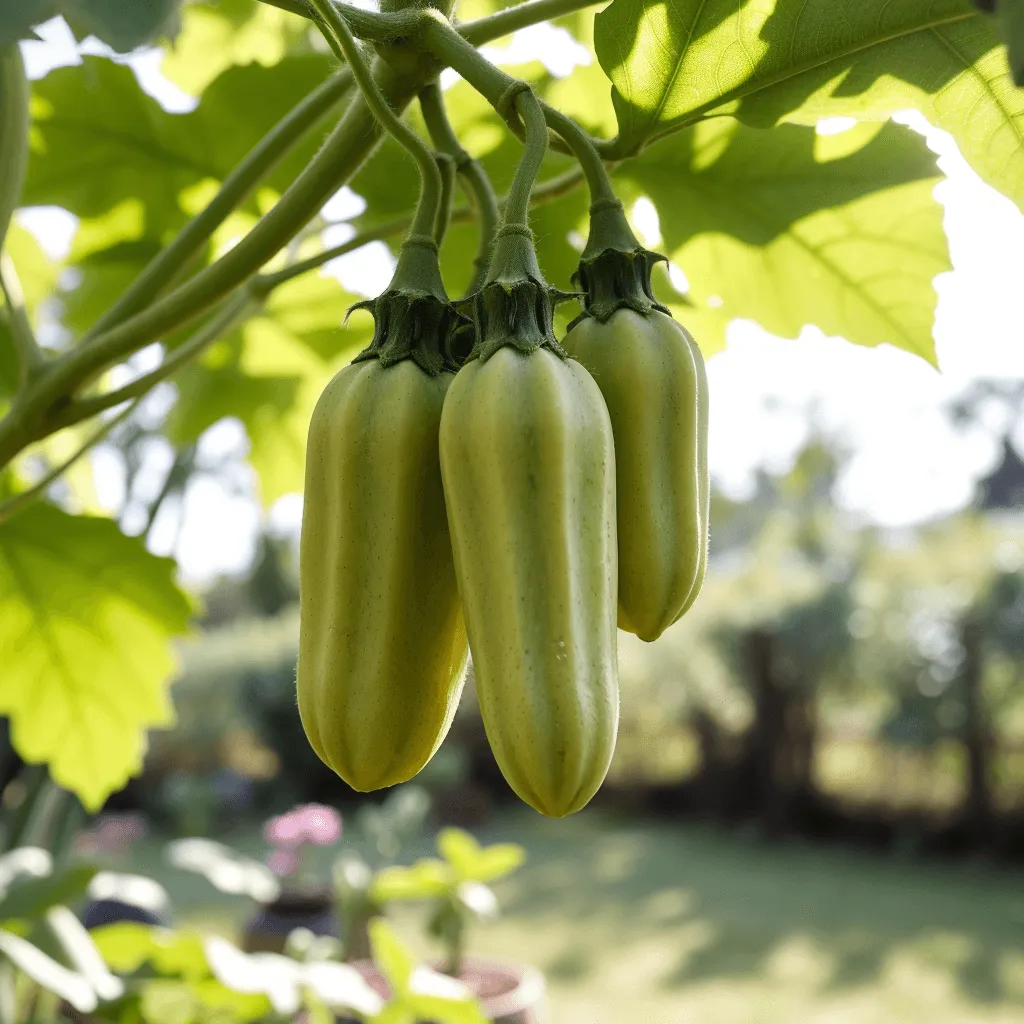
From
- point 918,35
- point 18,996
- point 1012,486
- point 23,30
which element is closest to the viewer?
point 23,30

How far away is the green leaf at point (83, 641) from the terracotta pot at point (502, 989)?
65cm

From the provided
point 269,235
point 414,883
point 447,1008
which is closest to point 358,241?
point 269,235

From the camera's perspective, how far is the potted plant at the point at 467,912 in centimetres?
126

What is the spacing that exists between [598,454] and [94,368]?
0.67ft

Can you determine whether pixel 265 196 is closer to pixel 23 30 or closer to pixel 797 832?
pixel 23 30

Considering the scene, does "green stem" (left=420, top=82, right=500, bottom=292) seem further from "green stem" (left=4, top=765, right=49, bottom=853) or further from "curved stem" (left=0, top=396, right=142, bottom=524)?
"green stem" (left=4, top=765, right=49, bottom=853)

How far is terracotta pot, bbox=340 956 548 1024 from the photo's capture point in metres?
1.22

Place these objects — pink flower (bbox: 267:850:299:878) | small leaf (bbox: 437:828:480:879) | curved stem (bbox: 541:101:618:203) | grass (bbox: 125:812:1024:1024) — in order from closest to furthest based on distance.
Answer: curved stem (bbox: 541:101:618:203) < small leaf (bbox: 437:828:480:879) < pink flower (bbox: 267:850:299:878) < grass (bbox: 125:812:1024:1024)

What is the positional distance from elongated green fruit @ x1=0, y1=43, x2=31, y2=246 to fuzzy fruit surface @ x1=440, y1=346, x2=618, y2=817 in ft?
0.82

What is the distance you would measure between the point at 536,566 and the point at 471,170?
0.17 meters

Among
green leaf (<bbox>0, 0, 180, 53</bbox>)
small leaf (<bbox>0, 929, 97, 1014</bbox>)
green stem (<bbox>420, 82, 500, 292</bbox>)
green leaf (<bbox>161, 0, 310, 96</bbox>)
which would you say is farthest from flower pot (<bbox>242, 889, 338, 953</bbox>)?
green leaf (<bbox>0, 0, 180, 53</bbox>)

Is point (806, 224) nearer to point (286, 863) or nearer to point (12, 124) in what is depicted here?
point (12, 124)

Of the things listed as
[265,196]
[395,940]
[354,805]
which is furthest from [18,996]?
[354,805]

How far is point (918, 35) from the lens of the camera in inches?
11.8
